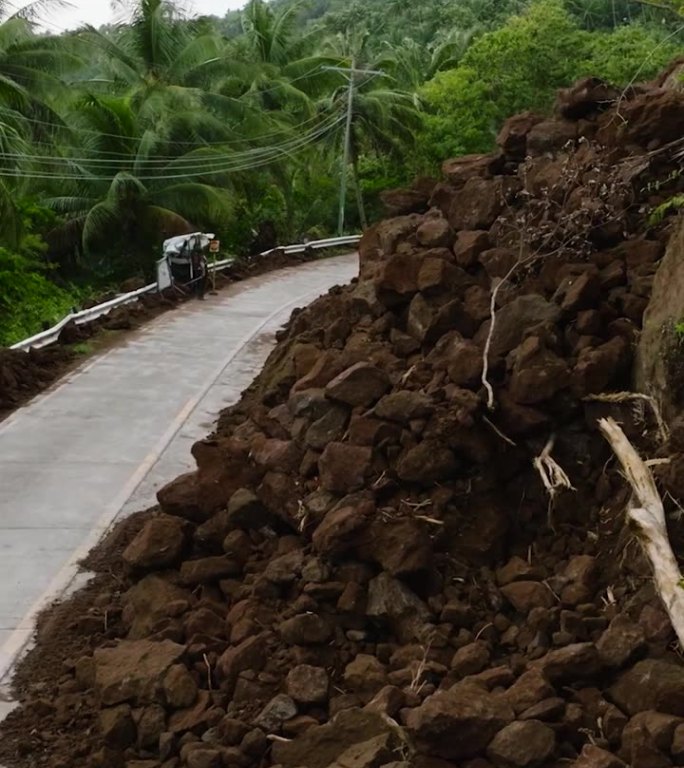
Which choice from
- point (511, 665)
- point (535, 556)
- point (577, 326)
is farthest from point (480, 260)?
point (511, 665)

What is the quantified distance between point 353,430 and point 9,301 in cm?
2288

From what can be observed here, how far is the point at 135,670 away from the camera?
7.14 meters

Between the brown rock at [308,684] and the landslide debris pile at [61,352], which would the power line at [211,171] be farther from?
the brown rock at [308,684]

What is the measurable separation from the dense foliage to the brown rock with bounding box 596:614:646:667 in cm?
1843

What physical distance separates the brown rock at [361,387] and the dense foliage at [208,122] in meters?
14.8

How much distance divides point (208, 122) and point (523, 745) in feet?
98.6

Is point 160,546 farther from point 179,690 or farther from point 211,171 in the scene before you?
point 211,171

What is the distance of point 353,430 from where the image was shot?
8406 millimetres

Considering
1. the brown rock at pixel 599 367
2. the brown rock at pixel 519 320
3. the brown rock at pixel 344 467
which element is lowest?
the brown rock at pixel 344 467

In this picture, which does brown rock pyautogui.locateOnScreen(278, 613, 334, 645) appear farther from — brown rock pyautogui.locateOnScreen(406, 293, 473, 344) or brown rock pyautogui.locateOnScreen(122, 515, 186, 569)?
brown rock pyautogui.locateOnScreen(406, 293, 473, 344)

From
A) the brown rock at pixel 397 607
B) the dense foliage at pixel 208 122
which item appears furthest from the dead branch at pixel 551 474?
the dense foliage at pixel 208 122

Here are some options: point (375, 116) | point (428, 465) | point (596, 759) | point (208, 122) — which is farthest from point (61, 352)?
point (375, 116)

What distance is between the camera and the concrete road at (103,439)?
399 inches

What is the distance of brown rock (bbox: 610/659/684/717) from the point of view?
528 centimetres
